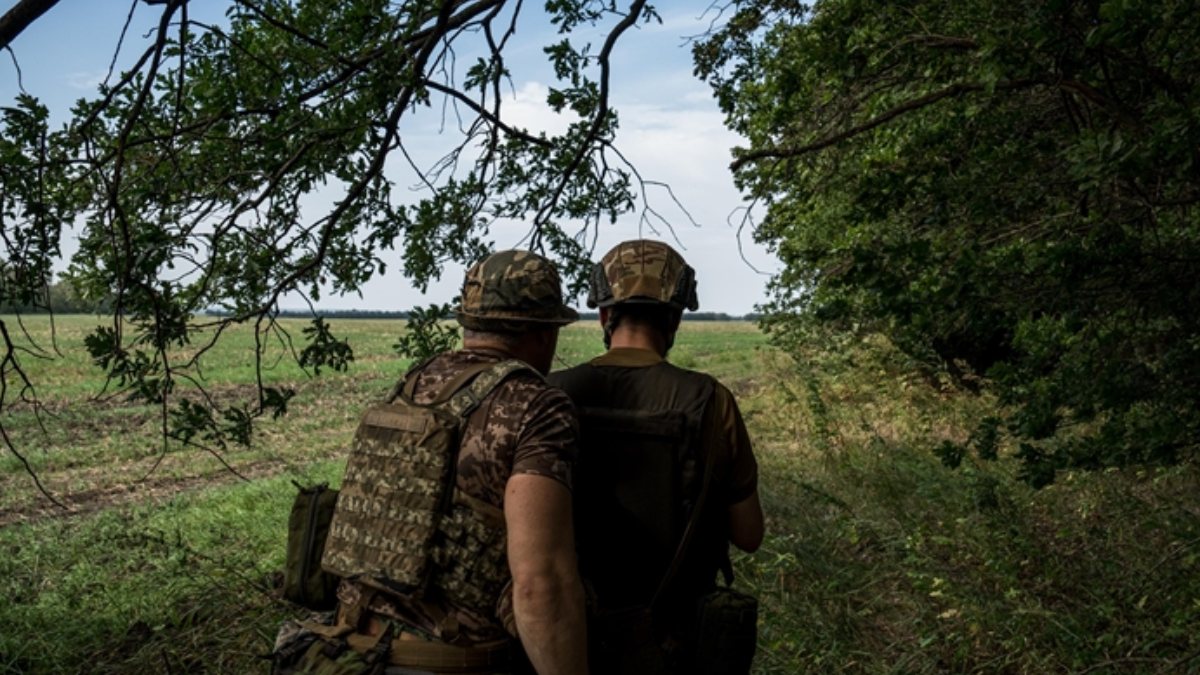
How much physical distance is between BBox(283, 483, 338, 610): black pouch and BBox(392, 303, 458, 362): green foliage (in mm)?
2598

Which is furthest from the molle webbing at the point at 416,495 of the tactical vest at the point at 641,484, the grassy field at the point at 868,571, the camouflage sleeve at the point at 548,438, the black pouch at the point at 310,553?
the grassy field at the point at 868,571

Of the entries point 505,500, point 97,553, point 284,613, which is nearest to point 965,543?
point 284,613

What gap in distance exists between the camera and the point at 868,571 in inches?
261

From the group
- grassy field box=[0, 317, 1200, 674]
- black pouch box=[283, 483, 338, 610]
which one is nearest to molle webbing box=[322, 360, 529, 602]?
black pouch box=[283, 483, 338, 610]

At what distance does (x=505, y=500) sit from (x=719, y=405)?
71cm

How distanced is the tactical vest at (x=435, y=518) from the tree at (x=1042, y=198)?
2467mm

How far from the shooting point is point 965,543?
634 centimetres

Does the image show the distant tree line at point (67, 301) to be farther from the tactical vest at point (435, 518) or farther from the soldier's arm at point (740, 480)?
the soldier's arm at point (740, 480)

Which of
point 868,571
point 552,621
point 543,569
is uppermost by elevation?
point 543,569

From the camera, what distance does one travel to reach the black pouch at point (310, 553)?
297 cm

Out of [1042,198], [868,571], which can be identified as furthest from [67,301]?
[1042,198]

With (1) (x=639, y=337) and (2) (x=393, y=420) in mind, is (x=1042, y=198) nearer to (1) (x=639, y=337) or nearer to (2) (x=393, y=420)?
(1) (x=639, y=337)

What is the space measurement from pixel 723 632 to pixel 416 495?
93cm

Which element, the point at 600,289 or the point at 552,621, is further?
the point at 600,289
